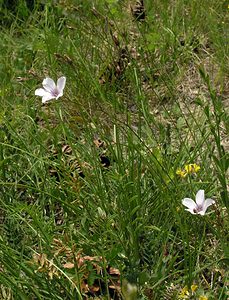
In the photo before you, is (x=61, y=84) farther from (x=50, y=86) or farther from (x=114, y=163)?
(x=114, y=163)

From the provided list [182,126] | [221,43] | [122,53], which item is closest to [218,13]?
[221,43]

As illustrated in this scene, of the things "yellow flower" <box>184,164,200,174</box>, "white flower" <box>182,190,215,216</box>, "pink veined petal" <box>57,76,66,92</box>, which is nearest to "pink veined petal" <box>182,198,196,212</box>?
"white flower" <box>182,190,215,216</box>

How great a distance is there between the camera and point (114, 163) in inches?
90.4

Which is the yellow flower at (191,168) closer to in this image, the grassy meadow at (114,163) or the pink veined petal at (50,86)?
the grassy meadow at (114,163)

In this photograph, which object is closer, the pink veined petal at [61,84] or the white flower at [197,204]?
the white flower at [197,204]

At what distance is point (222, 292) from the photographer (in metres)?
1.78

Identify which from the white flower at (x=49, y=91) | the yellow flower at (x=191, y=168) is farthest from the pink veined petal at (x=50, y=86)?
the yellow flower at (x=191, y=168)

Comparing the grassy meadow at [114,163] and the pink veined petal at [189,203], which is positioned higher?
the pink veined petal at [189,203]

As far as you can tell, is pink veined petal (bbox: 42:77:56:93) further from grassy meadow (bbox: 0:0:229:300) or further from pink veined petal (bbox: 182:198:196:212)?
pink veined petal (bbox: 182:198:196:212)

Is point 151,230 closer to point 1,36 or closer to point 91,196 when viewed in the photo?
point 91,196

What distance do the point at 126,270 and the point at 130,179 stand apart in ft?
0.95

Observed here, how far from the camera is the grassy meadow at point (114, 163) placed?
6.03 ft

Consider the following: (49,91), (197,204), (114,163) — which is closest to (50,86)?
(49,91)

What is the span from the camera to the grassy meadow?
6.03 ft
